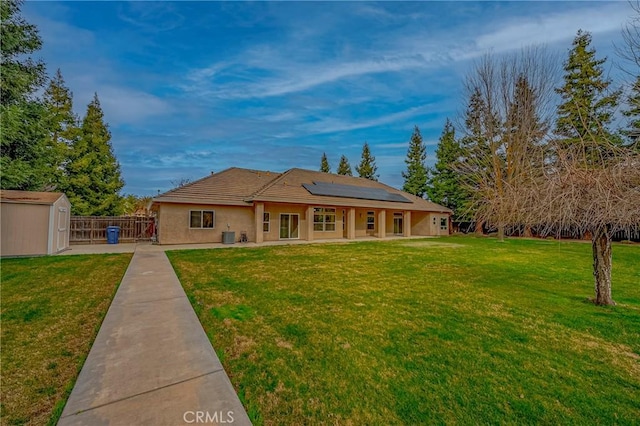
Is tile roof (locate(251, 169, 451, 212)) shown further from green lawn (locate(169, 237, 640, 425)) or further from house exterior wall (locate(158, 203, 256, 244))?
green lawn (locate(169, 237, 640, 425))

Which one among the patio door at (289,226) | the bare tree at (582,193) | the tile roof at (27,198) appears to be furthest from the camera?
the patio door at (289,226)

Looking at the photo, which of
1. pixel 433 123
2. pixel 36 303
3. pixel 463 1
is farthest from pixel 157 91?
pixel 433 123

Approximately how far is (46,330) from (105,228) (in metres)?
14.9

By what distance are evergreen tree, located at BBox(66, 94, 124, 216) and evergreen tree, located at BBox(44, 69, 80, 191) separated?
400 millimetres

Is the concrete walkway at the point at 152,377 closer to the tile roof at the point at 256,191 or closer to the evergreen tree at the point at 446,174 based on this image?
the tile roof at the point at 256,191

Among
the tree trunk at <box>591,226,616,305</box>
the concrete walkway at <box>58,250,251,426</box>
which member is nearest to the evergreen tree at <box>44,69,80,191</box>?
the concrete walkway at <box>58,250,251,426</box>

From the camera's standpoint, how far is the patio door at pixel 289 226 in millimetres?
18766

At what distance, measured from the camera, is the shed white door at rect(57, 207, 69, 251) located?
12.0 meters

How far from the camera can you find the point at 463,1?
10391 mm

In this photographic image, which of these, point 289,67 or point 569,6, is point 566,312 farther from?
point 289,67

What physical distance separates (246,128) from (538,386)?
32.1 meters

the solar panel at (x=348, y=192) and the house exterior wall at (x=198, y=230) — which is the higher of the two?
the solar panel at (x=348, y=192)

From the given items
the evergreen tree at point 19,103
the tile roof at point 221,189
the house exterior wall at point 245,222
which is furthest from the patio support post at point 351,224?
the evergreen tree at point 19,103

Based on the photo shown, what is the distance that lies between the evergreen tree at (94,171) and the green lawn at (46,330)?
15184mm
